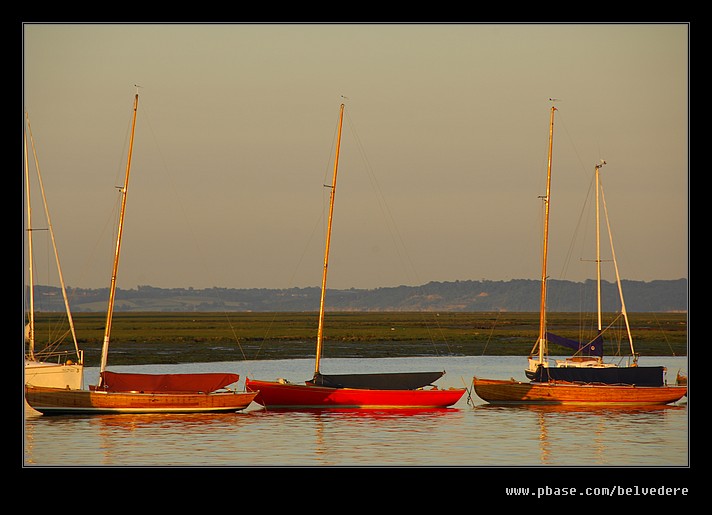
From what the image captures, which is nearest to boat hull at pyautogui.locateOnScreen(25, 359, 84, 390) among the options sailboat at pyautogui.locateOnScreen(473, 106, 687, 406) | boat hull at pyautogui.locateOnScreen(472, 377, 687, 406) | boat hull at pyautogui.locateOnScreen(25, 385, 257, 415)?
boat hull at pyautogui.locateOnScreen(25, 385, 257, 415)

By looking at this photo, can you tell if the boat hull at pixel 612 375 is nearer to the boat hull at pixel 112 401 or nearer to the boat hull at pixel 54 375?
the boat hull at pixel 112 401

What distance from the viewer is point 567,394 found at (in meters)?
56.6

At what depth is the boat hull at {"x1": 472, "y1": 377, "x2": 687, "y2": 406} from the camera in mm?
56500

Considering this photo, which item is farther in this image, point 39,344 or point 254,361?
point 39,344

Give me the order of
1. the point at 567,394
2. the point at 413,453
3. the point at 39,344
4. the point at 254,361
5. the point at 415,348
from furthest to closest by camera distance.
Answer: the point at 415,348 → the point at 39,344 → the point at 254,361 → the point at 567,394 → the point at 413,453

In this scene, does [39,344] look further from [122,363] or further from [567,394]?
[567,394]

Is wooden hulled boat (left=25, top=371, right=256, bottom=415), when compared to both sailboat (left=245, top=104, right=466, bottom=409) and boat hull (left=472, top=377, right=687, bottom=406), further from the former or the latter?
boat hull (left=472, top=377, right=687, bottom=406)

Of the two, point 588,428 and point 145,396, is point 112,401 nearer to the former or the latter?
point 145,396

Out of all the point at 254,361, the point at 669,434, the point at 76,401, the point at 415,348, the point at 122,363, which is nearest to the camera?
the point at 669,434

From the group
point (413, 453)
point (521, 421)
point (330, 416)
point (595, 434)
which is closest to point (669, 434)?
point (595, 434)

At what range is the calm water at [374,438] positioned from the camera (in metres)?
41.4

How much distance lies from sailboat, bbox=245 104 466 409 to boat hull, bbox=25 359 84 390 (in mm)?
8465

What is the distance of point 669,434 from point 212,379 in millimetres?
21949

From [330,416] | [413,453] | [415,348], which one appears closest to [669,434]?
[413,453]
